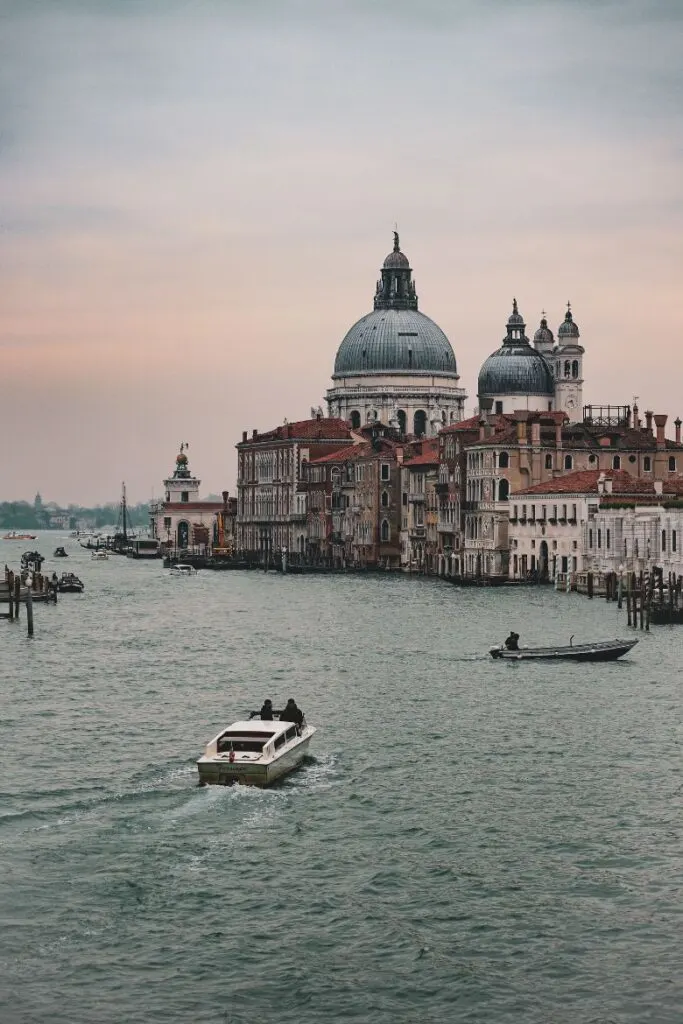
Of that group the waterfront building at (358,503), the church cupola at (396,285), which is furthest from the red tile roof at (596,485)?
the church cupola at (396,285)

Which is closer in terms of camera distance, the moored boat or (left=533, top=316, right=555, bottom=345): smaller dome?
the moored boat

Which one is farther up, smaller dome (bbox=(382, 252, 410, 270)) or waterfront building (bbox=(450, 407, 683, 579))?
smaller dome (bbox=(382, 252, 410, 270))

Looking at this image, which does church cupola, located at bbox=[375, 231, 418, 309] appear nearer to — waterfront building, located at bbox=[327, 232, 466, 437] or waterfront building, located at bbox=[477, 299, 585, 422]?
waterfront building, located at bbox=[327, 232, 466, 437]

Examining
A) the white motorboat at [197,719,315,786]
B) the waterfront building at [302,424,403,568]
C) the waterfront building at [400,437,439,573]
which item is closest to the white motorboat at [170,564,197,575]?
the waterfront building at [302,424,403,568]

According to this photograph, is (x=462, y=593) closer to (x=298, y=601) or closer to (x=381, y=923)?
(x=298, y=601)

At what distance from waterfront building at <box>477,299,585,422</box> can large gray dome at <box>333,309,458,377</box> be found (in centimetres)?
1145

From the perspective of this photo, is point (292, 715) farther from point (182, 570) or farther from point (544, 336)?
point (544, 336)

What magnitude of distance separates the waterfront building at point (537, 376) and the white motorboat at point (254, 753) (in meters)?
131

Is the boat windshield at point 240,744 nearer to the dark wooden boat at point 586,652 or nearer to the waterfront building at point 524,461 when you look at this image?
the dark wooden boat at point 586,652

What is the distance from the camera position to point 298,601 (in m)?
89.9

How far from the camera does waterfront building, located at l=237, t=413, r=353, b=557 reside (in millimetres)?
153875

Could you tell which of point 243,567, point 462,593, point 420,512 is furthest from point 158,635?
point 243,567

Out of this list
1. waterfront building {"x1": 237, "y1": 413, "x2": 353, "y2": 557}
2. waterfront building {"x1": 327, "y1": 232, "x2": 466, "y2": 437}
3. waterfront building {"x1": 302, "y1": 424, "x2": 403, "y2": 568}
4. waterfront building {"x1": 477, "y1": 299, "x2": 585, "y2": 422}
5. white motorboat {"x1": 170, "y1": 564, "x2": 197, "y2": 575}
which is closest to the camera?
waterfront building {"x1": 302, "y1": 424, "x2": 403, "y2": 568}

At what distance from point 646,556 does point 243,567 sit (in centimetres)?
6199
